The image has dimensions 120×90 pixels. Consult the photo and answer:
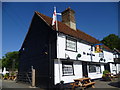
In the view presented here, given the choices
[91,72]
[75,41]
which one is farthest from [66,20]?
[91,72]

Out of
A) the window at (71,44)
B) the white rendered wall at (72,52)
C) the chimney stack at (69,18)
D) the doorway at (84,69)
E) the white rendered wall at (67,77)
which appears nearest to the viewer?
the white rendered wall at (67,77)

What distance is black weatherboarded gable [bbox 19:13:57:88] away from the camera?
11.3 metres

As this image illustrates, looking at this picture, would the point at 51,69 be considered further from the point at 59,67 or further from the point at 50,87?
the point at 50,87

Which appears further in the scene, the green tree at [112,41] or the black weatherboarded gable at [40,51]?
the green tree at [112,41]

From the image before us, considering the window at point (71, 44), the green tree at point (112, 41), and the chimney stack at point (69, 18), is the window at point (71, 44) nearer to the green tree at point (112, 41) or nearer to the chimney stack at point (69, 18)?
the chimney stack at point (69, 18)

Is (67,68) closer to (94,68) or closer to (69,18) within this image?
(94,68)

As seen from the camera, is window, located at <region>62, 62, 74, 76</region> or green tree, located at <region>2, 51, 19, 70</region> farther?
green tree, located at <region>2, 51, 19, 70</region>

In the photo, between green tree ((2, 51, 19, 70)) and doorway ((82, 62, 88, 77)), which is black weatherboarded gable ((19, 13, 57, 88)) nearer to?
doorway ((82, 62, 88, 77))

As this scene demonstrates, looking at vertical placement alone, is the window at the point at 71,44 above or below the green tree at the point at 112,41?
below

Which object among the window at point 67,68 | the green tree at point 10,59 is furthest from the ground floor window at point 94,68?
the green tree at point 10,59

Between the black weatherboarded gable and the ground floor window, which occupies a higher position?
the black weatherboarded gable

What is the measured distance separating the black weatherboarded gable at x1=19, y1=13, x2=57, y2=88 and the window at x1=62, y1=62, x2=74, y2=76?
56.2 inches

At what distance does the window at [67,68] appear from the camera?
38.6ft

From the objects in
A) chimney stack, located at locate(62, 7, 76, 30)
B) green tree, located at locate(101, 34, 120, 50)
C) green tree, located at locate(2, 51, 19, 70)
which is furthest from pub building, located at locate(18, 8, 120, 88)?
green tree, located at locate(2, 51, 19, 70)
